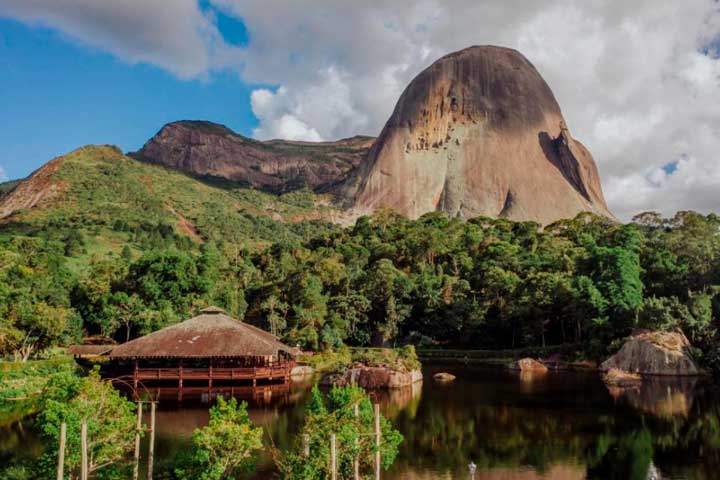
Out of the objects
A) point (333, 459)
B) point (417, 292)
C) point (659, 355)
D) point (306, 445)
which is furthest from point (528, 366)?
point (333, 459)

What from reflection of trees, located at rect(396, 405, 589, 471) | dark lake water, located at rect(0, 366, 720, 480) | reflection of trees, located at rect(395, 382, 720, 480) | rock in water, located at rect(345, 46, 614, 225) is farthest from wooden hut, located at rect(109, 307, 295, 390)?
rock in water, located at rect(345, 46, 614, 225)

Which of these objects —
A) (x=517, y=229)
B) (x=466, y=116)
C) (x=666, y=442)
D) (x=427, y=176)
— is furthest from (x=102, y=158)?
(x=666, y=442)

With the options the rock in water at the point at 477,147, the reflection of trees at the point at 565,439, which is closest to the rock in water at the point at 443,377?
the reflection of trees at the point at 565,439

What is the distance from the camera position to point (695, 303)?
35.2 metres

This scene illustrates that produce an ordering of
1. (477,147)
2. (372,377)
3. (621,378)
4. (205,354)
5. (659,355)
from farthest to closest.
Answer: (477,147) < (659,355) < (621,378) < (372,377) < (205,354)

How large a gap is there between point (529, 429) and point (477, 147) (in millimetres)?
87346

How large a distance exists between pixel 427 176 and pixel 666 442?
88465 mm

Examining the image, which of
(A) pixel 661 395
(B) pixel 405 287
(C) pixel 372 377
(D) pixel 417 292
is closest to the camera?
(A) pixel 661 395

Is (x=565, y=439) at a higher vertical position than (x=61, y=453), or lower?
lower

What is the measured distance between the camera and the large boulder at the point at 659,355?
33.8m

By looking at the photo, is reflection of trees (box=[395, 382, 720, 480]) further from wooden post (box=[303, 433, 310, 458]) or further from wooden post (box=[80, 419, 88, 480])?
wooden post (box=[80, 419, 88, 480])

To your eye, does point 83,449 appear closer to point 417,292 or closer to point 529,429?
point 529,429

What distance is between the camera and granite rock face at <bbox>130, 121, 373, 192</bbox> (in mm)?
144750

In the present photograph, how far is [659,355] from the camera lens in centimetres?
3425
